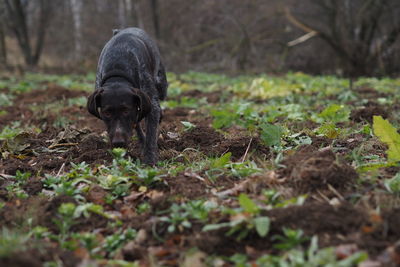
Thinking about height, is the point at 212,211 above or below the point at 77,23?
above

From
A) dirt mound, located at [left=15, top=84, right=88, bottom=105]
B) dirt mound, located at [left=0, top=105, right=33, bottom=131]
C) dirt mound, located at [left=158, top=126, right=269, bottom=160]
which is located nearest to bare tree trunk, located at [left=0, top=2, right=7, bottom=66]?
dirt mound, located at [left=15, top=84, right=88, bottom=105]

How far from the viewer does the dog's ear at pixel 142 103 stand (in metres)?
4.93

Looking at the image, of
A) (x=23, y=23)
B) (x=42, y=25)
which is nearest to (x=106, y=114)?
(x=23, y=23)

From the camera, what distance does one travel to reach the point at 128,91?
4906 millimetres

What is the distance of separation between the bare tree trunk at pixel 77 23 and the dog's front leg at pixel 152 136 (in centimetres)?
2017

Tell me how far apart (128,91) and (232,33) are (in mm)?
18471

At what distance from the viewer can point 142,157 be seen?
195 inches

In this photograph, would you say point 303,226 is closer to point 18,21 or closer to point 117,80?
point 117,80

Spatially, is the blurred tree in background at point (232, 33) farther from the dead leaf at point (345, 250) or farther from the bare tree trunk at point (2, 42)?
the dead leaf at point (345, 250)

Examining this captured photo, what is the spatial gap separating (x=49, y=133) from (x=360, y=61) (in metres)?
13.6

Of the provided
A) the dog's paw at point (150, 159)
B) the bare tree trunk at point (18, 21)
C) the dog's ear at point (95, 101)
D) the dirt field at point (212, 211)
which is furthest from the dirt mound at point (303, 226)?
the bare tree trunk at point (18, 21)

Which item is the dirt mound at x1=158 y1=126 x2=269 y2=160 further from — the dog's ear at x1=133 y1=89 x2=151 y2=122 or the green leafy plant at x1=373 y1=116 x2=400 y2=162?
the green leafy plant at x1=373 y1=116 x2=400 y2=162

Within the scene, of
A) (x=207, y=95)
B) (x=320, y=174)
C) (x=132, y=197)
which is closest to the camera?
(x=320, y=174)

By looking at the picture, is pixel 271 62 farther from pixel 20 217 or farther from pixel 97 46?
pixel 20 217
